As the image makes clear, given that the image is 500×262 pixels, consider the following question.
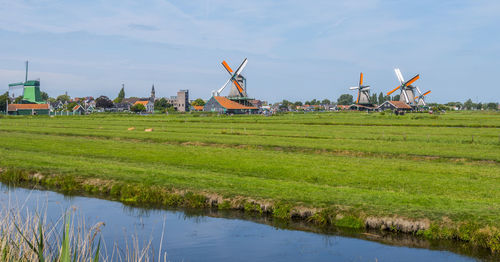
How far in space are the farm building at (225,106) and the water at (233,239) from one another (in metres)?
135

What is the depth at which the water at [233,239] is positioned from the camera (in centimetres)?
1562

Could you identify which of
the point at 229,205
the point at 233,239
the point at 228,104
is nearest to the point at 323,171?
the point at 229,205

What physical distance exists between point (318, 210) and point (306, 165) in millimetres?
11966

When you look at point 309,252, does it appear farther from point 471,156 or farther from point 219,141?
point 219,141

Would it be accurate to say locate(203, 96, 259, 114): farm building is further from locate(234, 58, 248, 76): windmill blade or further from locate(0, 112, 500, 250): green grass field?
locate(0, 112, 500, 250): green grass field

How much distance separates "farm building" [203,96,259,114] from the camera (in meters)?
156

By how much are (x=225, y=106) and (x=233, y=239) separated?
139 m

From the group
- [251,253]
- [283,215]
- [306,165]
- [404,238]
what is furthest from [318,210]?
[306,165]

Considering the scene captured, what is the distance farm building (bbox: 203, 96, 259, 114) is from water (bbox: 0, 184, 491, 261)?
135 meters

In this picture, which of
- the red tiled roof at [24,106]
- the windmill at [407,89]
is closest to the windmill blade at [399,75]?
the windmill at [407,89]

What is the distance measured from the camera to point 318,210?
19.9 meters

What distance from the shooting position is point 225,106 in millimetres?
155500

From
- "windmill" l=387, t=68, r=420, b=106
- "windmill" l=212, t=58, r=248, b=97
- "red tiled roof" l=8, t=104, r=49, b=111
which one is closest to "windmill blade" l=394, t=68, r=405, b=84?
"windmill" l=387, t=68, r=420, b=106

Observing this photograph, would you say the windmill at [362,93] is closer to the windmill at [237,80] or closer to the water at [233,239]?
the windmill at [237,80]
